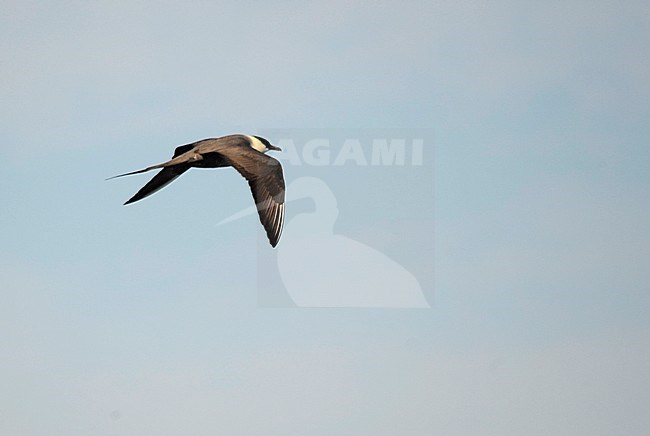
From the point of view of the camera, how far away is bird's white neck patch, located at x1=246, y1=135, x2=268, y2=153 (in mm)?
25964

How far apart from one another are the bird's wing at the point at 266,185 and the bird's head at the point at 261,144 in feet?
2.08

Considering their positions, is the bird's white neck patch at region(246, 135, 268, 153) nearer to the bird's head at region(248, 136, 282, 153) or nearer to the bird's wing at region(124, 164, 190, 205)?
the bird's head at region(248, 136, 282, 153)

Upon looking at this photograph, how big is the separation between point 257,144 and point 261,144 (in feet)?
0.47

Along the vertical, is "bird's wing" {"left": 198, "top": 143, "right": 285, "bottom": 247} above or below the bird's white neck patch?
below

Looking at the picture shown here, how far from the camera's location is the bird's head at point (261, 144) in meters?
26.0

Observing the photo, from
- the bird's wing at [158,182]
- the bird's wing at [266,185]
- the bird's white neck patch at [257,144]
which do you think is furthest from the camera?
the bird's wing at [158,182]

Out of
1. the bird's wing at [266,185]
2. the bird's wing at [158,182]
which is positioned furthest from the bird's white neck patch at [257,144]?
the bird's wing at [158,182]

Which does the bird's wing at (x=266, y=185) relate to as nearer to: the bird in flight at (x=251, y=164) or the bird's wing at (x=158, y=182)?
the bird in flight at (x=251, y=164)

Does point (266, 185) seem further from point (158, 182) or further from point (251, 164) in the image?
point (158, 182)

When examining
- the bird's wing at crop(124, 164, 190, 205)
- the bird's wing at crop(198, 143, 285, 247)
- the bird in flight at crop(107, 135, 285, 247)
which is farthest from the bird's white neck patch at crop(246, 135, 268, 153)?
the bird's wing at crop(124, 164, 190, 205)

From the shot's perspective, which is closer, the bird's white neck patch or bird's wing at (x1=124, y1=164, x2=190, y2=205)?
the bird's white neck patch

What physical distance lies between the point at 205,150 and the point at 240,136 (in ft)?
2.83

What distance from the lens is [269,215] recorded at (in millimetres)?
25031

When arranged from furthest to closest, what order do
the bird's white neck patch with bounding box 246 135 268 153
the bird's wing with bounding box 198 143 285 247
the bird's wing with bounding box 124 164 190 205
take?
the bird's wing with bounding box 124 164 190 205, the bird's white neck patch with bounding box 246 135 268 153, the bird's wing with bounding box 198 143 285 247
